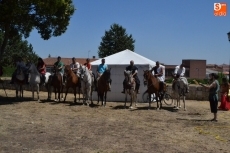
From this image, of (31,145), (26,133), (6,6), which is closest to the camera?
(31,145)

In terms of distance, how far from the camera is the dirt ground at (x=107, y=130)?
8797mm

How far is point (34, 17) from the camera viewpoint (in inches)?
807

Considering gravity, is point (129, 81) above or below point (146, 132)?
above

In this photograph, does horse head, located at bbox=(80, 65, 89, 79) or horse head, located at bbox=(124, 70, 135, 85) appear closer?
horse head, located at bbox=(124, 70, 135, 85)

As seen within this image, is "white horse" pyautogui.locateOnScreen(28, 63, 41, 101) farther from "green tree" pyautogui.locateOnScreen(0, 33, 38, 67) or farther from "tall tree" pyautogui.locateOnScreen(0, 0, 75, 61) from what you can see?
"green tree" pyautogui.locateOnScreen(0, 33, 38, 67)

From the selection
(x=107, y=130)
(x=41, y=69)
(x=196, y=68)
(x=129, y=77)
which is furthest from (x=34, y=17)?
(x=196, y=68)

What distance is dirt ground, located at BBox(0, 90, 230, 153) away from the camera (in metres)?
8.80

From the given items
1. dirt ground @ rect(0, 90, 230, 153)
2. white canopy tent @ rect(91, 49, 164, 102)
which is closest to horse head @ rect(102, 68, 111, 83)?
dirt ground @ rect(0, 90, 230, 153)

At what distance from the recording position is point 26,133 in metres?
10.4

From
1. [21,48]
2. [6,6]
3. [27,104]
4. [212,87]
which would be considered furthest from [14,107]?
[21,48]

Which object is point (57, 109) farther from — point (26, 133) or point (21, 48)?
point (21, 48)

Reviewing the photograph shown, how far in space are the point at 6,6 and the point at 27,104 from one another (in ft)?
16.8

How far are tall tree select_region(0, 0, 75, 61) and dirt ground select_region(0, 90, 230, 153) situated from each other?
487 centimetres

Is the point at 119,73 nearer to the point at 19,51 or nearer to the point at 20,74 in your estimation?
the point at 20,74
